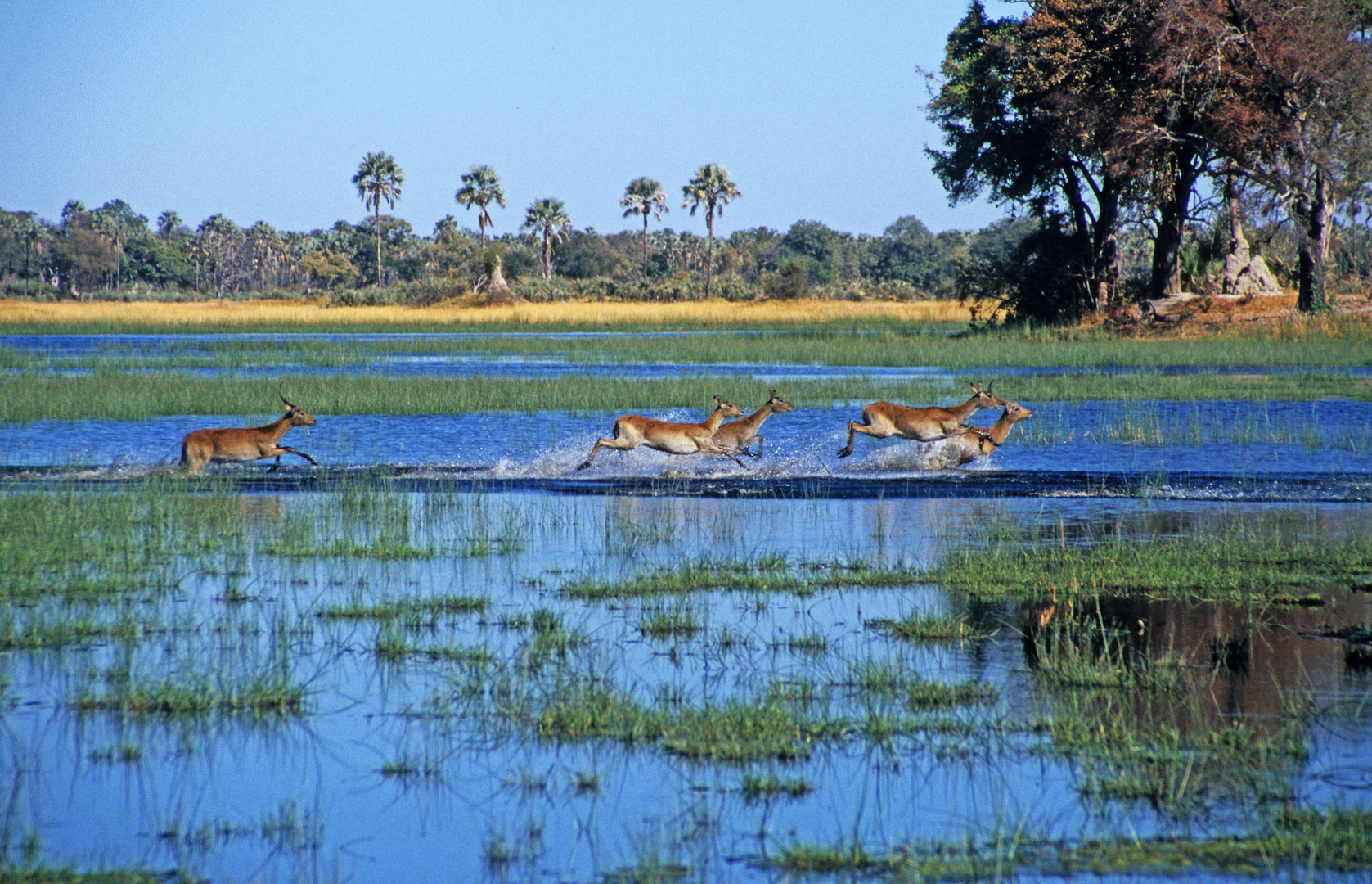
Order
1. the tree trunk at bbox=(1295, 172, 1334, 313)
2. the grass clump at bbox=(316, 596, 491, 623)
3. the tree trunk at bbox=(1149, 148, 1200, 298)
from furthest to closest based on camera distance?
the tree trunk at bbox=(1149, 148, 1200, 298) < the tree trunk at bbox=(1295, 172, 1334, 313) < the grass clump at bbox=(316, 596, 491, 623)

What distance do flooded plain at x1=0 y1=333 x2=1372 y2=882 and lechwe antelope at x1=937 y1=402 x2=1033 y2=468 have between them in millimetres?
2776

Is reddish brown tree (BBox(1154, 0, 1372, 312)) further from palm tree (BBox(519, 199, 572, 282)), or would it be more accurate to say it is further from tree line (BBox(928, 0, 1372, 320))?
palm tree (BBox(519, 199, 572, 282))

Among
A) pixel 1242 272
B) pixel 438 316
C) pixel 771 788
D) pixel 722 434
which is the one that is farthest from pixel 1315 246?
pixel 438 316

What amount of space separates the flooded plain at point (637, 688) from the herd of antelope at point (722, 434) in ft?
5.94

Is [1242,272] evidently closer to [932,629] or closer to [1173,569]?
[1173,569]

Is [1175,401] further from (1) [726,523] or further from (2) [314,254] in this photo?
(2) [314,254]

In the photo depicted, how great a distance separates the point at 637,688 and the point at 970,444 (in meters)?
10.3

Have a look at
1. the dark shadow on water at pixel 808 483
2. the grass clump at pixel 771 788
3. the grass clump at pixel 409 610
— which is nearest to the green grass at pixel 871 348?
the dark shadow on water at pixel 808 483

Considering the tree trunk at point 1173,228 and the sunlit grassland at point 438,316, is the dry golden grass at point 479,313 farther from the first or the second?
the tree trunk at point 1173,228

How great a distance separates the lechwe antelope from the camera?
1631 centimetres

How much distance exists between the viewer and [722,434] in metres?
16.2

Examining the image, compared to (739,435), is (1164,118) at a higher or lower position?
higher

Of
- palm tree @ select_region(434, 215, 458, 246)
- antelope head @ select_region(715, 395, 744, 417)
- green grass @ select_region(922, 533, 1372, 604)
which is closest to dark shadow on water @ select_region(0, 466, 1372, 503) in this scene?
antelope head @ select_region(715, 395, 744, 417)

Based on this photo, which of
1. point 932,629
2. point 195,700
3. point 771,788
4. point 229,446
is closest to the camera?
point 771,788
